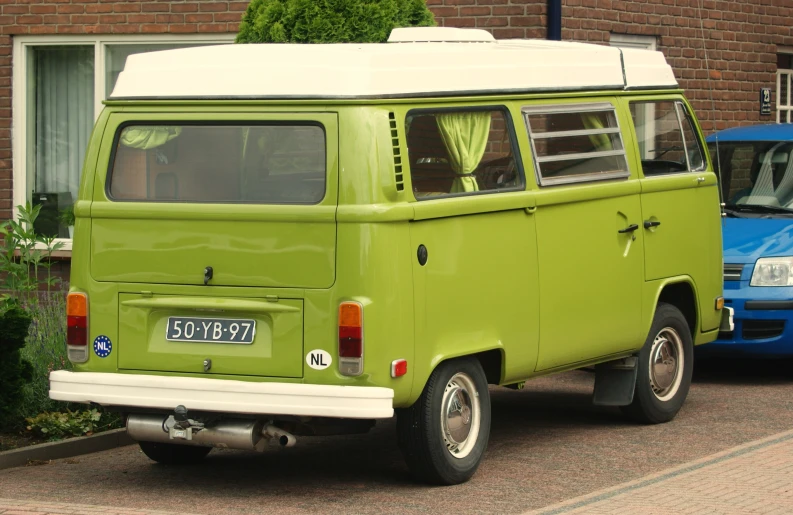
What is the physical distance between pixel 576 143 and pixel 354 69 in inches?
79.2

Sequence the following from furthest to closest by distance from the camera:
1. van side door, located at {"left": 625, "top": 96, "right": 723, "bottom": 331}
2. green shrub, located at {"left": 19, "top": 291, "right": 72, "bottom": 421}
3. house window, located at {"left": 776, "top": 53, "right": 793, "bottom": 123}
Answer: house window, located at {"left": 776, "top": 53, "right": 793, "bottom": 123}, van side door, located at {"left": 625, "top": 96, "right": 723, "bottom": 331}, green shrub, located at {"left": 19, "top": 291, "right": 72, "bottom": 421}

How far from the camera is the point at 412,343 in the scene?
7512mm

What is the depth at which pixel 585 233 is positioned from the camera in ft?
29.1

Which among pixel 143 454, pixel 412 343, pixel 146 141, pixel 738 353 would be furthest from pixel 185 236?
pixel 738 353

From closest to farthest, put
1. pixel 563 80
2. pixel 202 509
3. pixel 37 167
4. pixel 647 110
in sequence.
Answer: pixel 202 509 → pixel 563 80 → pixel 647 110 → pixel 37 167

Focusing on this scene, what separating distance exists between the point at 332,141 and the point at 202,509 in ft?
6.23

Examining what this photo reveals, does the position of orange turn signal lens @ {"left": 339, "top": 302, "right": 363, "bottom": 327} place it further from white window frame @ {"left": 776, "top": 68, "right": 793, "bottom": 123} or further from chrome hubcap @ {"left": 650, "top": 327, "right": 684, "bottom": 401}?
white window frame @ {"left": 776, "top": 68, "right": 793, "bottom": 123}

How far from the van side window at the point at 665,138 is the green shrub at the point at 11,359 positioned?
3.92 meters

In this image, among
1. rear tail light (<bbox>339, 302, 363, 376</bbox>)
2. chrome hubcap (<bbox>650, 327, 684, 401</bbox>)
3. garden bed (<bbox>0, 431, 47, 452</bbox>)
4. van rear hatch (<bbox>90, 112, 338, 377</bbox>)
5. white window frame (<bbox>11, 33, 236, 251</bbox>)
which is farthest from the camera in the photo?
white window frame (<bbox>11, 33, 236, 251</bbox>)

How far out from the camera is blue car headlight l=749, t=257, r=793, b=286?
36.8ft

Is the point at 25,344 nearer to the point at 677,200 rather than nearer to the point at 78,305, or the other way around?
the point at 78,305

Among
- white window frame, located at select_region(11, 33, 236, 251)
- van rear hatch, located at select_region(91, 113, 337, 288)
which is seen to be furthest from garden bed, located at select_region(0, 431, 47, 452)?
white window frame, located at select_region(11, 33, 236, 251)

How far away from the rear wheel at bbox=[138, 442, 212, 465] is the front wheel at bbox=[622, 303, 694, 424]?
9.10 feet

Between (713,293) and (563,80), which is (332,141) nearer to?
(563,80)
